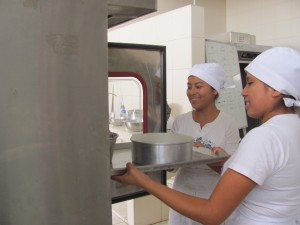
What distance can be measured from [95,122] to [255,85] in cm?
46

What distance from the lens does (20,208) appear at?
0.47 metres

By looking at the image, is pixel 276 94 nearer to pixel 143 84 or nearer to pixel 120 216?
pixel 143 84

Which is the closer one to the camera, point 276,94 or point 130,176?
point 130,176

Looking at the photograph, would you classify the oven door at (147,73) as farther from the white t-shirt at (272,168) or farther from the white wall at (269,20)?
the white wall at (269,20)

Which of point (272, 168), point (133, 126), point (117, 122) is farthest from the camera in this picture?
point (117, 122)

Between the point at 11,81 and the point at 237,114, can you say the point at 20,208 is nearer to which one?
the point at 11,81

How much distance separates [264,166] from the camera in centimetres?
70

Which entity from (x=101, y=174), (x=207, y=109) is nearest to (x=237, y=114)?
(x=207, y=109)

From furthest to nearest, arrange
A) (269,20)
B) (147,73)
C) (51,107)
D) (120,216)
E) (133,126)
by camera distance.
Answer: (269,20)
(120,216)
(133,126)
(147,73)
(51,107)

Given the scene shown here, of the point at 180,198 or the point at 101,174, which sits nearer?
the point at 101,174

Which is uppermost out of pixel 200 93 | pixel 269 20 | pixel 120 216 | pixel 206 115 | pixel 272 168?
pixel 269 20

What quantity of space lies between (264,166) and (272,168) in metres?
0.03

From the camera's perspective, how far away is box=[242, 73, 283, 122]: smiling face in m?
0.76

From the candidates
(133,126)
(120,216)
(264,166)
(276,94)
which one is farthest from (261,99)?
(120,216)
